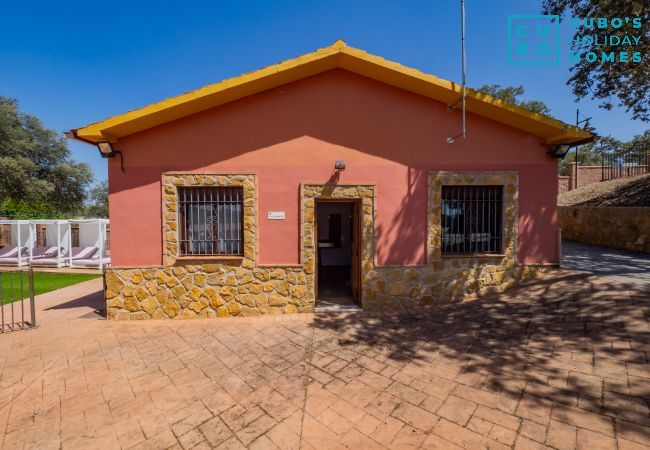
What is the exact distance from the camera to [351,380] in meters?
3.85

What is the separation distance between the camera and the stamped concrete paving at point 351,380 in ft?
9.61

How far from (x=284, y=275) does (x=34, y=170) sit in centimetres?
2754

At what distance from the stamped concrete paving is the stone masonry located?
1.61 feet

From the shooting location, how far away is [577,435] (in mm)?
2742

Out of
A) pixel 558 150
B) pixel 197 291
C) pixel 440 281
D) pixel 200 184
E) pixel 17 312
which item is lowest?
pixel 17 312

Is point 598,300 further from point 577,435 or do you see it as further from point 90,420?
point 90,420

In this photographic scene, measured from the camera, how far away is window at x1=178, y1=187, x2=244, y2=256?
21.0ft

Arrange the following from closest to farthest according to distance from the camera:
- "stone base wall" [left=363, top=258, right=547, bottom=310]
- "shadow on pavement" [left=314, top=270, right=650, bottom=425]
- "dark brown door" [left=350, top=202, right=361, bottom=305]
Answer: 1. "shadow on pavement" [left=314, top=270, right=650, bottom=425]
2. "stone base wall" [left=363, top=258, right=547, bottom=310]
3. "dark brown door" [left=350, top=202, right=361, bottom=305]

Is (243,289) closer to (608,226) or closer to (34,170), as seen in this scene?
(608,226)

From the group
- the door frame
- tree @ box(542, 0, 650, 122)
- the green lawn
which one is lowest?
the green lawn

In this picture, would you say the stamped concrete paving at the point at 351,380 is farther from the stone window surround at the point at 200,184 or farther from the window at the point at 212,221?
the window at the point at 212,221

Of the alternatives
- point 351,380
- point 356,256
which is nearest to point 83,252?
point 356,256

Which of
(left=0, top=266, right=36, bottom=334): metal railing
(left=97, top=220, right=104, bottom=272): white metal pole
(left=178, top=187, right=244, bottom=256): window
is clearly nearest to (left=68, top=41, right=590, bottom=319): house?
(left=178, top=187, right=244, bottom=256): window

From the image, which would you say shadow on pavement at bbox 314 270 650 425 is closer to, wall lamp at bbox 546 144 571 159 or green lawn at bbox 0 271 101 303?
wall lamp at bbox 546 144 571 159
